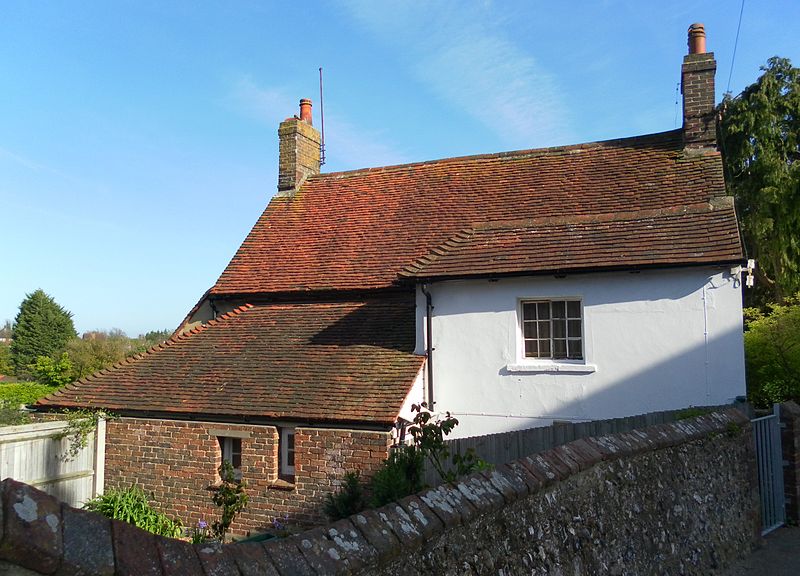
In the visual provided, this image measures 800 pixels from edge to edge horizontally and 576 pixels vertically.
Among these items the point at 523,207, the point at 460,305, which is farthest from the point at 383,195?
the point at 460,305

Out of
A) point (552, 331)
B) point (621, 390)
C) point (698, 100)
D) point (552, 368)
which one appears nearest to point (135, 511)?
point (552, 368)

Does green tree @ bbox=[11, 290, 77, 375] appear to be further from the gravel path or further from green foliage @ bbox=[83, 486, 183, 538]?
the gravel path

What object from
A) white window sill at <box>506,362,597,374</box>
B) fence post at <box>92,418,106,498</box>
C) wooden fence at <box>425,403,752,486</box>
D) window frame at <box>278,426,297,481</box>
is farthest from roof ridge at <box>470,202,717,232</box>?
fence post at <box>92,418,106,498</box>

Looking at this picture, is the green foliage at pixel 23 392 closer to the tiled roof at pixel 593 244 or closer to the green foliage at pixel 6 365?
the tiled roof at pixel 593 244

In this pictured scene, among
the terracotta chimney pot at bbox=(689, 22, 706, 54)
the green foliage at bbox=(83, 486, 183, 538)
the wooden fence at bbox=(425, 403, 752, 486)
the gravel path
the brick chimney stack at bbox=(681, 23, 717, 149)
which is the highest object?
the terracotta chimney pot at bbox=(689, 22, 706, 54)

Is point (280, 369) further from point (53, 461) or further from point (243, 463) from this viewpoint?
point (53, 461)

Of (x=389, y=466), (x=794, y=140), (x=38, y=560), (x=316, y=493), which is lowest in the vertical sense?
(x=316, y=493)

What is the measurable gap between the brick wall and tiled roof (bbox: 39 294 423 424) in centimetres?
39

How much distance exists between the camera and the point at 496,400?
1226 centimetres

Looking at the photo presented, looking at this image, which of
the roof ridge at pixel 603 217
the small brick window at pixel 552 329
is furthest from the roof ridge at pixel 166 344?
→ the small brick window at pixel 552 329

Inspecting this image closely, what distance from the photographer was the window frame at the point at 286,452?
1239 centimetres

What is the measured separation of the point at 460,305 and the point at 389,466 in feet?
19.7

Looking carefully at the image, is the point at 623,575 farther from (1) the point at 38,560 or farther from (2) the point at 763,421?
(2) the point at 763,421

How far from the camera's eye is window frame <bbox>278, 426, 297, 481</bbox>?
12.4 metres
